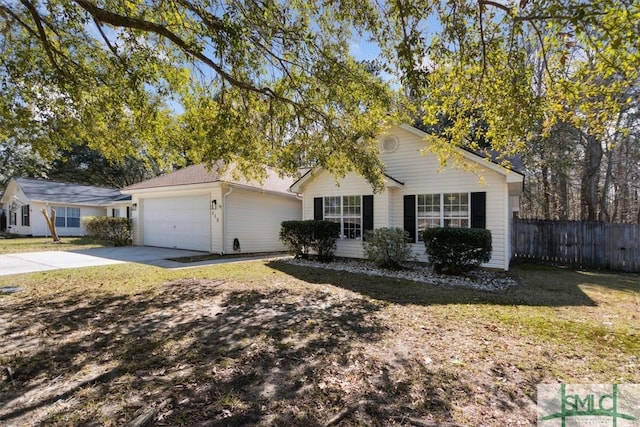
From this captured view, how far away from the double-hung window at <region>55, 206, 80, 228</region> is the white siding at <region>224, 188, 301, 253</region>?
1799cm

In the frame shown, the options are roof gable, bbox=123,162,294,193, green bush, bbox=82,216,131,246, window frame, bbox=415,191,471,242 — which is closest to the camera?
window frame, bbox=415,191,471,242

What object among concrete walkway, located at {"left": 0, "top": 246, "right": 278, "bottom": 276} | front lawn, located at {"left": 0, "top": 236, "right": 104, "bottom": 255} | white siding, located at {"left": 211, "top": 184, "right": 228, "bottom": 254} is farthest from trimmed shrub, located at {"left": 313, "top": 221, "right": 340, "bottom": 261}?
front lawn, located at {"left": 0, "top": 236, "right": 104, "bottom": 255}

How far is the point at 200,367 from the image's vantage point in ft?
11.3

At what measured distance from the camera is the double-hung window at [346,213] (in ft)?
39.0

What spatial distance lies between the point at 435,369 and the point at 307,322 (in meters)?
2.10

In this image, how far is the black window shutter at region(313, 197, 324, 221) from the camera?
12.6 metres

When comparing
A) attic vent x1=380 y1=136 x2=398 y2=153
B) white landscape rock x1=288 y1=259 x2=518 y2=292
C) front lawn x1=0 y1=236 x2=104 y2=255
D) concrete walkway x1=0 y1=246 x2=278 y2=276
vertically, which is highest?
attic vent x1=380 y1=136 x2=398 y2=153

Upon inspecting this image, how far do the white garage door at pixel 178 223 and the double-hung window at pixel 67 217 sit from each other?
11.9 m

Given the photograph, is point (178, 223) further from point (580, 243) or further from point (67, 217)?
point (580, 243)

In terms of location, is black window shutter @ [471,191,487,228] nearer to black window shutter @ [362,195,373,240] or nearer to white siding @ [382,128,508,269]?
white siding @ [382,128,508,269]

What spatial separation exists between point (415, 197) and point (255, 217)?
7.24 m

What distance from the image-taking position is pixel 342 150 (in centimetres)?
849

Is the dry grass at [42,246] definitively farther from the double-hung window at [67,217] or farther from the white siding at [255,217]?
the white siding at [255,217]

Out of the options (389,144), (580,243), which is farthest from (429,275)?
(580,243)
